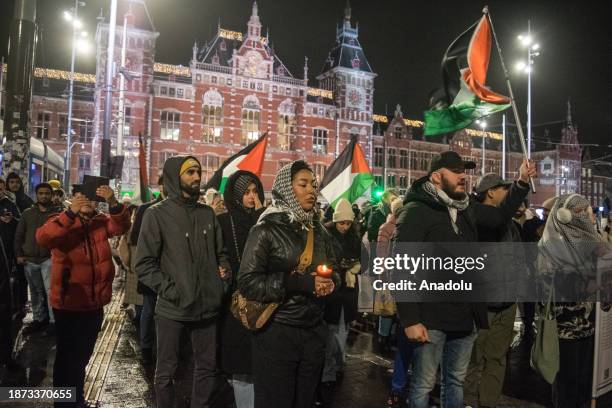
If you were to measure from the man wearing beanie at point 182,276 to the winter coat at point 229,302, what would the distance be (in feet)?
0.32

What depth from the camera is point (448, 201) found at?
3.45m

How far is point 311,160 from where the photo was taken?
4534cm

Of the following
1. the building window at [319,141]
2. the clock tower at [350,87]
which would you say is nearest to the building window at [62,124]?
the building window at [319,141]

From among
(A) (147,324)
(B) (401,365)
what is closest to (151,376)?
(A) (147,324)

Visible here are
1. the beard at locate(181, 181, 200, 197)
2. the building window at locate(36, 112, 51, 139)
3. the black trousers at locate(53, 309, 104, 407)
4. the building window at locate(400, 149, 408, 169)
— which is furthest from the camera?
the building window at locate(400, 149, 408, 169)

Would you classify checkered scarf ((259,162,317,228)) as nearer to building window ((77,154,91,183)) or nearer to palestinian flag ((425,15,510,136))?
palestinian flag ((425,15,510,136))

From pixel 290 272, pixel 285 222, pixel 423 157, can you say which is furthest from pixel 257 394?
pixel 423 157

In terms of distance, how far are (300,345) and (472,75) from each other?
4.03m

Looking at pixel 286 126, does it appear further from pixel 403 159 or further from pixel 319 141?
pixel 403 159

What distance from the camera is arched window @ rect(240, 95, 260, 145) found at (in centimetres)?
4347

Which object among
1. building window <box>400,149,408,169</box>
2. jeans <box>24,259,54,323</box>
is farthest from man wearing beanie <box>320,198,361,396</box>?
building window <box>400,149,408,169</box>

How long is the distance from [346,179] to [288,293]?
5.60m

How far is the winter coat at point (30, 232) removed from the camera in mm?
6441

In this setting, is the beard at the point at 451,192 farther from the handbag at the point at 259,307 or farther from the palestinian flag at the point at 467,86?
the palestinian flag at the point at 467,86
